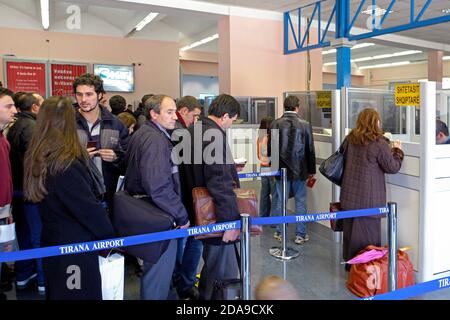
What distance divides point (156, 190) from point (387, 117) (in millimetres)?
3067

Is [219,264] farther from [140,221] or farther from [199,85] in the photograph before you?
[199,85]

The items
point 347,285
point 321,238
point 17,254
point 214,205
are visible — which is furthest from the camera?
point 321,238

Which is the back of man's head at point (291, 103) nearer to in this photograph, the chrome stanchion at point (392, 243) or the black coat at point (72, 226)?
the chrome stanchion at point (392, 243)

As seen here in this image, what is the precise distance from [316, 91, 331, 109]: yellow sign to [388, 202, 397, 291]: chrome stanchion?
182 centimetres

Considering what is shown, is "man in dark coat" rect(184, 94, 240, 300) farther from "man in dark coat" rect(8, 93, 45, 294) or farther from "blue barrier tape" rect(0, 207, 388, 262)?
"man in dark coat" rect(8, 93, 45, 294)

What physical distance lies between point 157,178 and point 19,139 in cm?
125

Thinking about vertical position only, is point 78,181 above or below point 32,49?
below

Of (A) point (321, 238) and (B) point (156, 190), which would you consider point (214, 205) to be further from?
(A) point (321, 238)

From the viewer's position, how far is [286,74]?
7.79 metres

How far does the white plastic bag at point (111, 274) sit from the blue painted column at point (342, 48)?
558 centimetres

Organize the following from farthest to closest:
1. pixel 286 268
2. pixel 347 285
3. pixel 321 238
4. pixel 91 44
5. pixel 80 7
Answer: pixel 91 44
pixel 80 7
pixel 321 238
pixel 286 268
pixel 347 285

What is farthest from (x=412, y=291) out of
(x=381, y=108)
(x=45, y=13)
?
(x=45, y=13)

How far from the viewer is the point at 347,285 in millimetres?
2969
